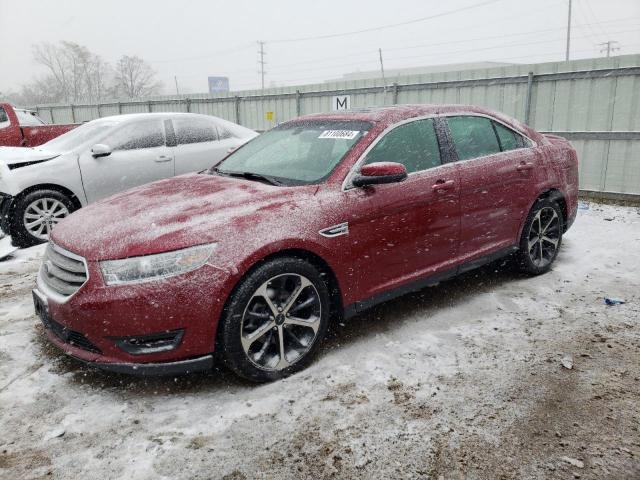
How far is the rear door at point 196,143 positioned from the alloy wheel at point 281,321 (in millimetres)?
4402

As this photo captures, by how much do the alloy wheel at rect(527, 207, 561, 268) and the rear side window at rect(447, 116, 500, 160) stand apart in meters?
0.83

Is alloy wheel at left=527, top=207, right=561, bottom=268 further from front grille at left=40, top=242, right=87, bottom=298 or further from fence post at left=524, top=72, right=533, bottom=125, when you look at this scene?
fence post at left=524, top=72, right=533, bottom=125

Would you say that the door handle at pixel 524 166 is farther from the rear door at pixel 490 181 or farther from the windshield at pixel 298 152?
the windshield at pixel 298 152

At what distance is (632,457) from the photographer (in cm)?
235

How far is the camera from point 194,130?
7258 millimetres

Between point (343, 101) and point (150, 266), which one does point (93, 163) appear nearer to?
point (150, 266)

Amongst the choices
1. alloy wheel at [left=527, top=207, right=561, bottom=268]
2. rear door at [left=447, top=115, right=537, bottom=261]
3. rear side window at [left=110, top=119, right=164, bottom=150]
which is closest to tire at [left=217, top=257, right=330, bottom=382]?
rear door at [left=447, top=115, right=537, bottom=261]

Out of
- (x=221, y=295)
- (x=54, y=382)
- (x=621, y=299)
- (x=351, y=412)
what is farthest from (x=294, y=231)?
(x=621, y=299)

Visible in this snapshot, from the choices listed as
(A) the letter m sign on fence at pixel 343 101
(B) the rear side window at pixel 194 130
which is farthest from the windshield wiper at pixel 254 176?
(A) the letter m sign on fence at pixel 343 101

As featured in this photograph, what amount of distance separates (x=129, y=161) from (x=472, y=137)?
4444 millimetres

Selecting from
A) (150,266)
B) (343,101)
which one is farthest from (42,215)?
(343,101)

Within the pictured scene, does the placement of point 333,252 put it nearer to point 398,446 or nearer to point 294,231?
point 294,231

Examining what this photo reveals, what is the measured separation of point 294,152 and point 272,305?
1381 millimetres

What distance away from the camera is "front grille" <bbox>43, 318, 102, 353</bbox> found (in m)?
2.78
